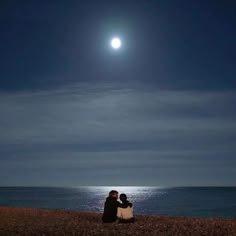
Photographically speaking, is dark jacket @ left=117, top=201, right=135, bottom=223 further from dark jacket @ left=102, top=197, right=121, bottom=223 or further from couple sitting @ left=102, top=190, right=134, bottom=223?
dark jacket @ left=102, top=197, right=121, bottom=223

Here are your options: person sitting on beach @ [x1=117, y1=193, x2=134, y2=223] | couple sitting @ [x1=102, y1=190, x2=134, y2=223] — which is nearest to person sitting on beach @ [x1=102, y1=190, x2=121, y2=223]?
couple sitting @ [x1=102, y1=190, x2=134, y2=223]

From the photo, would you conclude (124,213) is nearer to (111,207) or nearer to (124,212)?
(124,212)

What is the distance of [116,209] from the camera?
30422 millimetres

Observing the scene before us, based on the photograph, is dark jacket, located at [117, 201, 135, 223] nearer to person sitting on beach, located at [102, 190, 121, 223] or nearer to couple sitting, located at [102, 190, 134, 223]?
couple sitting, located at [102, 190, 134, 223]

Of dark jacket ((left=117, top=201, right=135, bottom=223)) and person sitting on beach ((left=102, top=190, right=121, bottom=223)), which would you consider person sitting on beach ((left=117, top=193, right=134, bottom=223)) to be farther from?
person sitting on beach ((left=102, top=190, right=121, bottom=223))

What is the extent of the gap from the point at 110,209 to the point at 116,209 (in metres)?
0.39

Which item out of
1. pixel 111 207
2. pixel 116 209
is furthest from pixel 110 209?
pixel 116 209

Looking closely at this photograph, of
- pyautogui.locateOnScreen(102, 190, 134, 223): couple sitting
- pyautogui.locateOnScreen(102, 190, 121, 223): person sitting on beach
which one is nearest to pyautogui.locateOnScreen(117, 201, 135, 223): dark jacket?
pyautogui.locateOnScreen(102, 190, 134, 223): couple sitting

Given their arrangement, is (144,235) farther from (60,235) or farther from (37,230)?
(37,230)

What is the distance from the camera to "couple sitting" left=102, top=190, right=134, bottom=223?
98.6 ft

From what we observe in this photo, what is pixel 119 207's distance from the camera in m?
30.2

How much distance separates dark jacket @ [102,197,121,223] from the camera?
30.1 metres

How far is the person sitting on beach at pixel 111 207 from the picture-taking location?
30.1 m

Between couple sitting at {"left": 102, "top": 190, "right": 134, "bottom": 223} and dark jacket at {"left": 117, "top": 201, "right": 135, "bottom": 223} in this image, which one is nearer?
couple sitting at {"left": 102, "top": 190, "right": 134, "bottom": 223}
